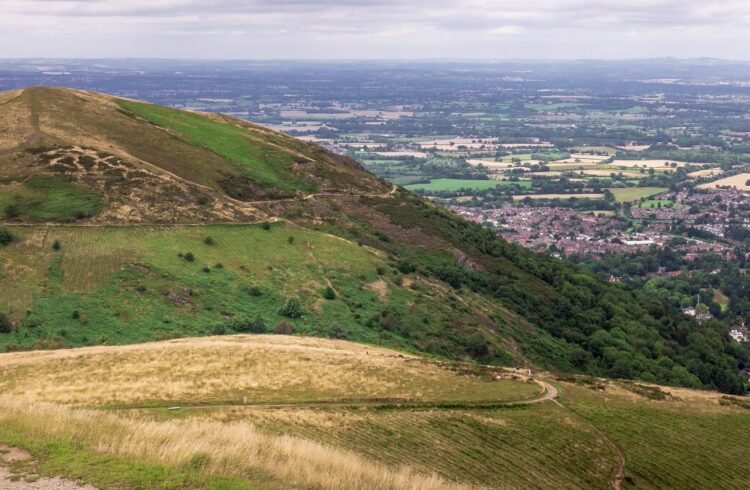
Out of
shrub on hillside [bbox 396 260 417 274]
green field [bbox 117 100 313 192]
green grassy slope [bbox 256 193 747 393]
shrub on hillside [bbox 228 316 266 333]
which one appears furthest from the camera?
green field [bbox 117 100 313 192]

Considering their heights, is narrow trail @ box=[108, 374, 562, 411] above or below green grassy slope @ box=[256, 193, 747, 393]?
above

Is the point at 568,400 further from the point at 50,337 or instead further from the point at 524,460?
the point at 50,337

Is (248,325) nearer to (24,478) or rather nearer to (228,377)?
(228,377)

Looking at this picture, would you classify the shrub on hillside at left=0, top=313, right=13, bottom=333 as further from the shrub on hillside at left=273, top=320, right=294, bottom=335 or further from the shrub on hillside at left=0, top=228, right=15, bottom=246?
the shrub on hillside at left=273, top=320, right=294, bottom=335

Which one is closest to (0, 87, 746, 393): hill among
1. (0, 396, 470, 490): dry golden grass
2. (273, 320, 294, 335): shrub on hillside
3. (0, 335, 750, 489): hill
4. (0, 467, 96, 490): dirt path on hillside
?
(273, 320, 294, 335): shrub on hillside

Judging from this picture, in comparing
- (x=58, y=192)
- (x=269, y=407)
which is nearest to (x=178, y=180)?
(x=58, y=192)

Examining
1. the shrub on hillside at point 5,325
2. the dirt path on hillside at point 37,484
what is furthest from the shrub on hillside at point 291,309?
the dirt path on hillside at point 37,484

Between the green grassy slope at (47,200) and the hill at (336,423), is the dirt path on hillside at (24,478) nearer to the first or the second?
the hill at (336,423)
